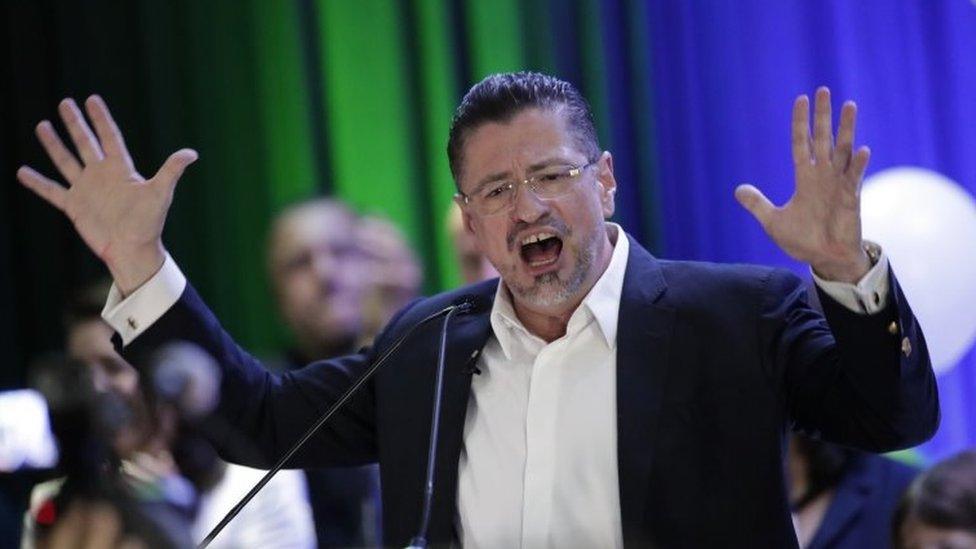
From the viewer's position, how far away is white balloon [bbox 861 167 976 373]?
3783 mm

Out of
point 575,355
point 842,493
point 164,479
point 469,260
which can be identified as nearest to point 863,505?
point 842,493

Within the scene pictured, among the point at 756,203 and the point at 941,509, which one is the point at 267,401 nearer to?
the point at 756,203

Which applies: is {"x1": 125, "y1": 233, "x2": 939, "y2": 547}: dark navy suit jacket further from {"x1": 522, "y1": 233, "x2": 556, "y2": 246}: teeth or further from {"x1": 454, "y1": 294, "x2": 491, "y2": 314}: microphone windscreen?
{"x1": 522, "y1": 233, "x2": 556, "y2": 246}: teeth

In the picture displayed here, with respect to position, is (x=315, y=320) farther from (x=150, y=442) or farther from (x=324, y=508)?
(x=150, y=442)

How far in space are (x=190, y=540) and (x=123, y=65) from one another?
3990mm

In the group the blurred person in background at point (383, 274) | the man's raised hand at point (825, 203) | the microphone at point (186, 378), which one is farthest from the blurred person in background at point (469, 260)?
the man's raised hand at point (825, 203)

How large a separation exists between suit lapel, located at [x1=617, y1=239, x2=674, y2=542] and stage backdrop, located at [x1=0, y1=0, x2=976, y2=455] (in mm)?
1883

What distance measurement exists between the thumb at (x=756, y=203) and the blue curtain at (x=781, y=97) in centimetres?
199

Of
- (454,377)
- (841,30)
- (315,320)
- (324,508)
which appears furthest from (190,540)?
(841,30)

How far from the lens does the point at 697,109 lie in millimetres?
4797

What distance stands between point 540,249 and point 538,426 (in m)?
0.28

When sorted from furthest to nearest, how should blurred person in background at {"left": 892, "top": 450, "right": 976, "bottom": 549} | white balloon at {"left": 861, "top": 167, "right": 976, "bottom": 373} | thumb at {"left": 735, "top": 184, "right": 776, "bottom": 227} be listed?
white balloon at {"left": 861, "top": 167, "right": 976, "bottom": 373} → blurred person in background at {"left": 892, "top": 450, "right": 976, "bottom": 549} → thumb at {"left": 735, "top": 184, "right": 776, "bottom": 227}

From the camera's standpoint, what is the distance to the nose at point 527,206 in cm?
259

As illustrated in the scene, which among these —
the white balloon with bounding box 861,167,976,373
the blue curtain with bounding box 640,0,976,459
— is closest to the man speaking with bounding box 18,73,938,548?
the white balloon with bounding box 861,167,976,373
